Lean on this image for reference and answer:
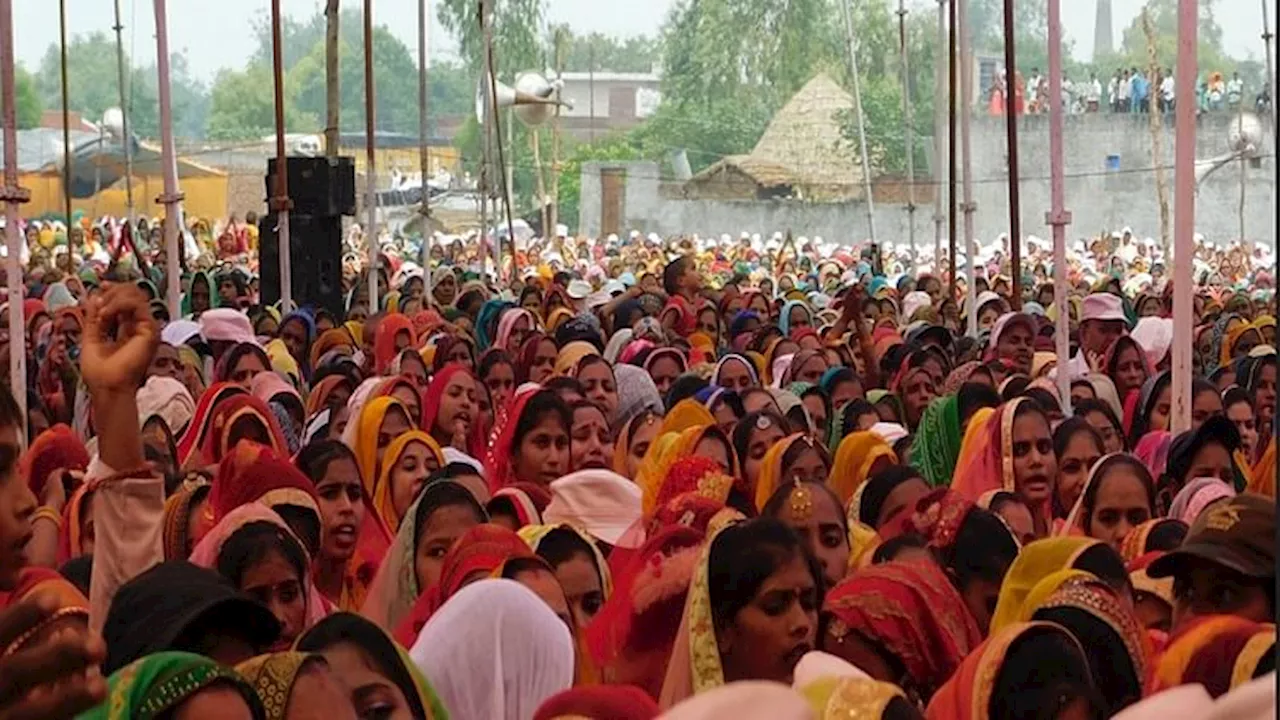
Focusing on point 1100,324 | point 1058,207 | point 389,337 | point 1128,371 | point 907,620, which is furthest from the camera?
point 389,337

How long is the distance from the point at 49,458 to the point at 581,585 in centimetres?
271

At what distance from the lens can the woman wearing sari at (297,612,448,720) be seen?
484 cm

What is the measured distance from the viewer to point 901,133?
58312 mm

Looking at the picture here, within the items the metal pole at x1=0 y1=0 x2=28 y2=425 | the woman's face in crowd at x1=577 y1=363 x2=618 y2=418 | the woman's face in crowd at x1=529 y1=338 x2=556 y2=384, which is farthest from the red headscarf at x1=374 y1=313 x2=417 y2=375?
the metal pole at x1=0 y1=0 x2=28 y2=425

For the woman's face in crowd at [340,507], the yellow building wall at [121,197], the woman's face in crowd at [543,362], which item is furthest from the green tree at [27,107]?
the woman's face in crowd at [340,507]

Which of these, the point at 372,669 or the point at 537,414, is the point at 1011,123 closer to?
the point at 537,414

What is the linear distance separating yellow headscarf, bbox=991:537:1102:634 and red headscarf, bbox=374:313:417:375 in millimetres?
7942

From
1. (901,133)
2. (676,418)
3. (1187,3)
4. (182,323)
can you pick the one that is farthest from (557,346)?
(901,133)

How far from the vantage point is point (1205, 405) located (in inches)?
391

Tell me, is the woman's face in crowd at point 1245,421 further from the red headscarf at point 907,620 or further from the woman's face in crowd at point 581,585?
the red headscarf at point 907,620

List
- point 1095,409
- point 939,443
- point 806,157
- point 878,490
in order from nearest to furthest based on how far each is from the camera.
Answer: point 878,490 → point 939,443 → point 1095,409 → point 806,157

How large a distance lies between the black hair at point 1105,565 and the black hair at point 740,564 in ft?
2.05

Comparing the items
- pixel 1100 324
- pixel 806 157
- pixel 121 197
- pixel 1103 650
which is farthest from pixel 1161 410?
pixel 121 197

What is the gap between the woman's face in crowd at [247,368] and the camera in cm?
1137
